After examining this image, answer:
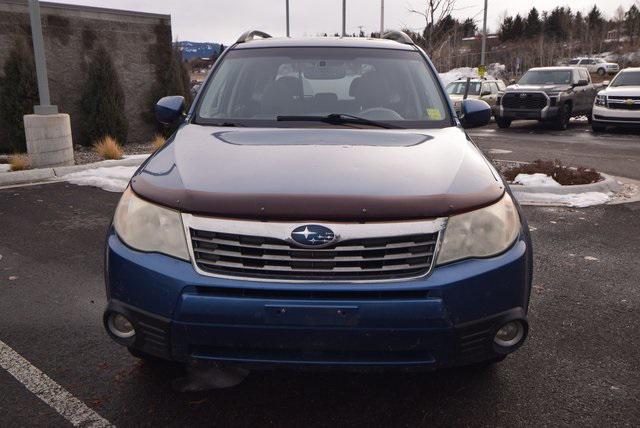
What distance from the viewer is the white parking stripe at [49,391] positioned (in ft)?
8.65

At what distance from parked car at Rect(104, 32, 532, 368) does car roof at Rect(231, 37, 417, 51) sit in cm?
177

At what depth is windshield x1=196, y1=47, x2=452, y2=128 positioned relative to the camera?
3721mm

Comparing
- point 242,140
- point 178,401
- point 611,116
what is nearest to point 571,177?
point 242,140

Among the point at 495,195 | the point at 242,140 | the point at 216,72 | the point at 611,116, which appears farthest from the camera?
the point at 611,116

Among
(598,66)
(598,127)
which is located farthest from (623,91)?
(598,66)

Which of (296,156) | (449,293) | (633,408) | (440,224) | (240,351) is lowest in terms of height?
(633,408)

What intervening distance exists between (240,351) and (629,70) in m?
18.8

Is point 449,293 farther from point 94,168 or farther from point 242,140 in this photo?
point 94,168

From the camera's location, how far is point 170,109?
414 centimetres

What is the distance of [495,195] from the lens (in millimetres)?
2529

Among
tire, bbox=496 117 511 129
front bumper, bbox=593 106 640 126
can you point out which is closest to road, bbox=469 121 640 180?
tire, bbox=496 117 511 129

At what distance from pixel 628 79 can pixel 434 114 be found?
16.3 m

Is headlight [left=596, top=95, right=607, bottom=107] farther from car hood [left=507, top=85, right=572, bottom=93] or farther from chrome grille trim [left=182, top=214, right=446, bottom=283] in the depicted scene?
chrome grille trim [left=182, top=214, right=446, bottom=283]

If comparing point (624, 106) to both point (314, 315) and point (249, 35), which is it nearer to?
point (249, 35)
